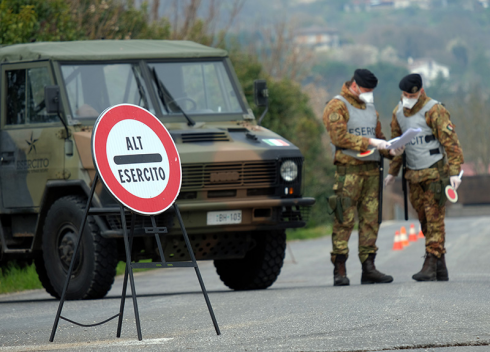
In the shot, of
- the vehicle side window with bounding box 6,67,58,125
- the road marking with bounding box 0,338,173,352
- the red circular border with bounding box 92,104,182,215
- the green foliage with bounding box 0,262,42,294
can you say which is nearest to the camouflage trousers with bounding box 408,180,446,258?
the vehicle side window with bounding box 6,67,58,125

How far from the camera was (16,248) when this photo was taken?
10578 millimetres

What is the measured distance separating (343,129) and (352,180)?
51 cm

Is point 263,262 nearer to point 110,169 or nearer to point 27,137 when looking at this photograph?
point 27,137

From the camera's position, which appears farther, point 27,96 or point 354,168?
point 27,96

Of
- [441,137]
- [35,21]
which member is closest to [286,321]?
[441,137]

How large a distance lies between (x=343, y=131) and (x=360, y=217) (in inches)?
35.1

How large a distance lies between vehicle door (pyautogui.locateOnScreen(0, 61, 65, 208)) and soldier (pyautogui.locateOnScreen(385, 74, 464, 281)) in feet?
11.2

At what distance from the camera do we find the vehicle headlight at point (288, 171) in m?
9.84

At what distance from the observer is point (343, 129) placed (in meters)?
9.83

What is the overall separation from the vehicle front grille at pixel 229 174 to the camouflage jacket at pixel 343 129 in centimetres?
65

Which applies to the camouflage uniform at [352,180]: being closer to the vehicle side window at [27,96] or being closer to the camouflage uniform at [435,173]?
the camouflage uniform at [435,173]

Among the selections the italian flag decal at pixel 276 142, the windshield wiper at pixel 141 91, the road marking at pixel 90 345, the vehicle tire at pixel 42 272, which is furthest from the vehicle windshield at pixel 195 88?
the road marking at pixel 90 345

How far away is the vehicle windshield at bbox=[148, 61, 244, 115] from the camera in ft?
A: 34.2

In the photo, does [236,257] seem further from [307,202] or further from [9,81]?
[9,81]
